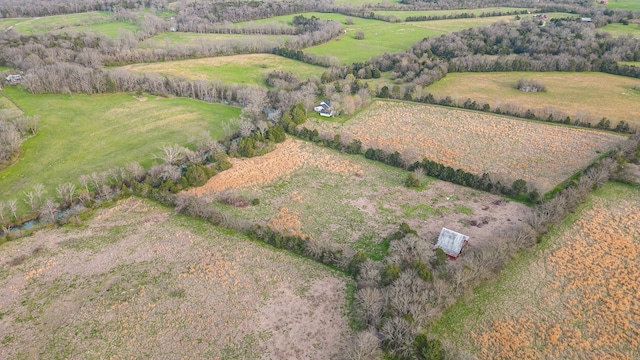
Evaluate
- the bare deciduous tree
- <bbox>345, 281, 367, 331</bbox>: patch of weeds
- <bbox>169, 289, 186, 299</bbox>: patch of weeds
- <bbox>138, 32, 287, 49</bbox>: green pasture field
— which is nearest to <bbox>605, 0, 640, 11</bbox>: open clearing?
<bbox>138, 32, 287, 49</bbox>: green pasture field

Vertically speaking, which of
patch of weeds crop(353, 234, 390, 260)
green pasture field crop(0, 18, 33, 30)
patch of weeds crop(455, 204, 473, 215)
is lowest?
patch of weeds crop(353, 234, 390, 260)

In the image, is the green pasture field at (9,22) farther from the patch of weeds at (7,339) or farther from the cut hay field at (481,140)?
the patch of weeds at (7,339)

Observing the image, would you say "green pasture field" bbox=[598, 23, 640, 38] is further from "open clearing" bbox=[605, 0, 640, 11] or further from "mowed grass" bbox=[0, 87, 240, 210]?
"mowed grass" bbox=[0, 87, 240, 210]

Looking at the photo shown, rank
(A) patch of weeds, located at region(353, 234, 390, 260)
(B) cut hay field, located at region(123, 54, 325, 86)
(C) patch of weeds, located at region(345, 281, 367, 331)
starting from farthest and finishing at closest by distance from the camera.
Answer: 1. (B) cut hay field, located at region(123, 54, 325, 86)
2. (A) patch of weeds, located at region(353, 234, 390, 260)
3. (C) patch of weeds, located at region(345, 281, 367, 331)

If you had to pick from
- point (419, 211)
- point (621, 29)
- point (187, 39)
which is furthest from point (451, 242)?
point (621, 29)

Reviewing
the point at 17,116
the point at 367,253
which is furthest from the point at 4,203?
the point at 367,253

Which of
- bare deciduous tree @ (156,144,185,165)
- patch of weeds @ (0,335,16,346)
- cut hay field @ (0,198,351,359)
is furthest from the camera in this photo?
bare deciduous tree @ (156,144,185,165)
